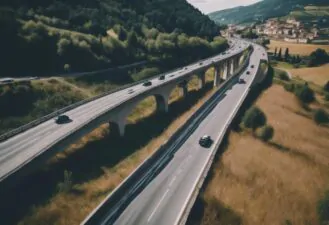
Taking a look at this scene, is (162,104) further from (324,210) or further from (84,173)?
(324,210)

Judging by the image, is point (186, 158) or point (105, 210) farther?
point (186, 158)

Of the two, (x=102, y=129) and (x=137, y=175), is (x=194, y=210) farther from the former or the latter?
(x=102, y=129)

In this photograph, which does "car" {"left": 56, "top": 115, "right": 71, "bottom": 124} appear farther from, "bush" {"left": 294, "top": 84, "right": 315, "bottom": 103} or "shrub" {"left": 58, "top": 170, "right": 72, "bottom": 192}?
"bush" {"left": 294, "top": 84, "right": 315, "bottom": 103}

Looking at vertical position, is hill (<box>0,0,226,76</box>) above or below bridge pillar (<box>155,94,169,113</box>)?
above

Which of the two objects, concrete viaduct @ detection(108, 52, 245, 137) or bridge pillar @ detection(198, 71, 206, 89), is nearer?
concrete viaduct @ detection(108, 52, 245, 137)

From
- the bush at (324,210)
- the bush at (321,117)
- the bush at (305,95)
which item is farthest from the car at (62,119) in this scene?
the bush at (305,95)

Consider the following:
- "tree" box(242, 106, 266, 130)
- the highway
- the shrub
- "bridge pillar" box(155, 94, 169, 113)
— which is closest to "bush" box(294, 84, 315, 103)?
"tree" box(242, 106, 266, 130)

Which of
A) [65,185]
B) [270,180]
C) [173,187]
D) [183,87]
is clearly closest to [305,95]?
[183,87]

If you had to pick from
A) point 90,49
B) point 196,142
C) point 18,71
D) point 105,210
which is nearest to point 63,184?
point 105,210
